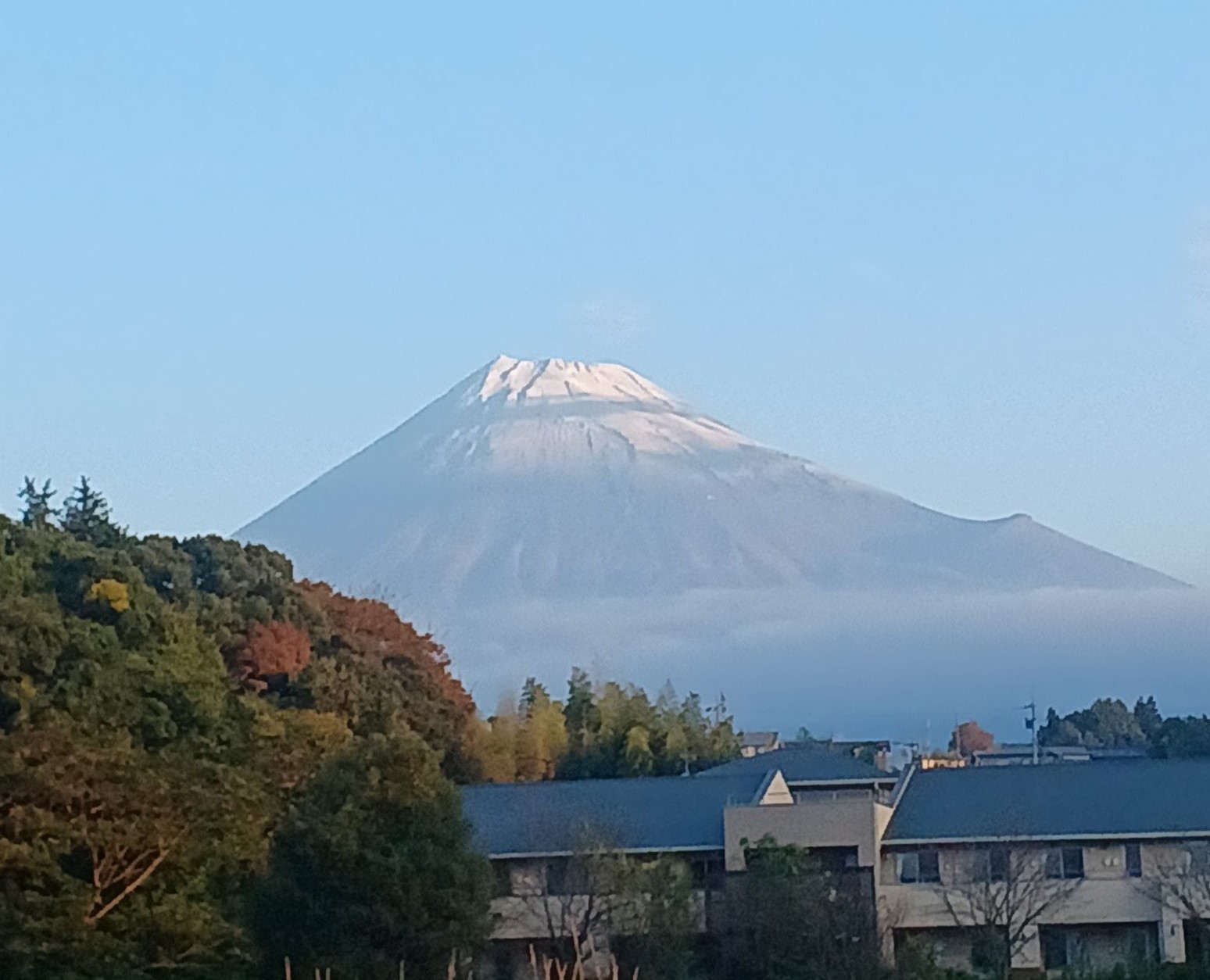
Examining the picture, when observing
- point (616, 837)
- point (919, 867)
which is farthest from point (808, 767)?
point (616, 837)

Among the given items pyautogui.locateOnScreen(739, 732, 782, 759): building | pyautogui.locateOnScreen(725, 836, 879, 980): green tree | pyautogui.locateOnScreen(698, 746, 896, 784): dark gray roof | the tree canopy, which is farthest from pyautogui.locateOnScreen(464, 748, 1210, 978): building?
pyautogui.locateOnScreen(739, 732, 782, 759): building

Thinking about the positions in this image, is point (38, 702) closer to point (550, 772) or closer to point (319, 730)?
point (319, 730)

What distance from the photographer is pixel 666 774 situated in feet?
119

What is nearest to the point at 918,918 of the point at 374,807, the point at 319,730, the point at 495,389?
the point at 319,730

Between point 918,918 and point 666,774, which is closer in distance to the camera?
point 918,918

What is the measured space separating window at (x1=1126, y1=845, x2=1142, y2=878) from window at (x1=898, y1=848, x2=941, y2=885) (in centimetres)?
226

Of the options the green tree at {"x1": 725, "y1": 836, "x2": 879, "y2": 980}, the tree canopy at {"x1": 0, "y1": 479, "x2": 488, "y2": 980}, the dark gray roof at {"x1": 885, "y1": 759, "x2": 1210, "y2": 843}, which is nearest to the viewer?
the tree canopy at {"x1": 0, "y1": 479, "x2": 488, "y2": 980}

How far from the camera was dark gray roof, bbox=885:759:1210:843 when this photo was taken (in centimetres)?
2534

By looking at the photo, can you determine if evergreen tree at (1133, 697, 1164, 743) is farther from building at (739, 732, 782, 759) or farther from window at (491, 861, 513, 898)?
window at (491, 861, 513, 898)

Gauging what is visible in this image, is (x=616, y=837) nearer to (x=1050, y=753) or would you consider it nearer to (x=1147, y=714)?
(x=1050, y=753)

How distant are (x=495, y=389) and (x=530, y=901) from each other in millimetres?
66588

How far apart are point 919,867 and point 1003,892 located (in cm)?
134

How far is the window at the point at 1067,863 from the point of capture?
25.1m

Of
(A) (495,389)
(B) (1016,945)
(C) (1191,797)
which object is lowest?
(B) (1016,945)
